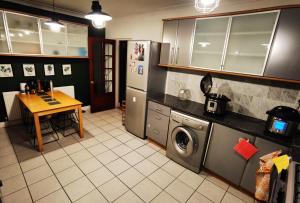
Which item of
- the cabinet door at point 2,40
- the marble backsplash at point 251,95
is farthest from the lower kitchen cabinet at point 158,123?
the cabinet door at point 2,40

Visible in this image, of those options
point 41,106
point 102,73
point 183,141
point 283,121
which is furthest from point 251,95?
point 102,73

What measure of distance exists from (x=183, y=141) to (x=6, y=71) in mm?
3716

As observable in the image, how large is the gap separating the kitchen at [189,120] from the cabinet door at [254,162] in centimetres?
1

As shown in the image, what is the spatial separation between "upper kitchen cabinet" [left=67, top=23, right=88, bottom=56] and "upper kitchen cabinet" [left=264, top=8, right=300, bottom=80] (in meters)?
3.93

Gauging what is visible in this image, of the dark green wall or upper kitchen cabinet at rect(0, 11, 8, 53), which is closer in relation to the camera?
upper kitchen cabinet at rect(0, 11, 8, 53)

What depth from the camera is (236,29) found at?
2.17 metres

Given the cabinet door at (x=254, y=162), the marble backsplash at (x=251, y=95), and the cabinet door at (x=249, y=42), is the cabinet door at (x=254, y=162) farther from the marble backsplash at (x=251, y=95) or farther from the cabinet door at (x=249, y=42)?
the cabinet door at (x=249, y=42)

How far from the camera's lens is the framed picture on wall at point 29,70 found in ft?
11.0

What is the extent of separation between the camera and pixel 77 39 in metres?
3.90

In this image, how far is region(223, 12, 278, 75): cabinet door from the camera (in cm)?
195

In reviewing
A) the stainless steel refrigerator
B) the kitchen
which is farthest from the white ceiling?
the stainless steel refrigerator

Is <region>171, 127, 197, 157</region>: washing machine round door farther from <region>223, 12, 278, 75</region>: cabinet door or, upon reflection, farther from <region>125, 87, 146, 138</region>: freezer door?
<region>223, 12, 278, 75</region>: cabinet door

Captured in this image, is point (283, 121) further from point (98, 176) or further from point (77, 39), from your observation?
point (77, 39)

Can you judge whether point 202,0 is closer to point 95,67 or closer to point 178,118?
point 178,118
